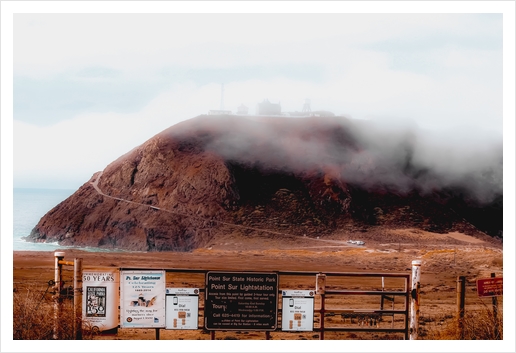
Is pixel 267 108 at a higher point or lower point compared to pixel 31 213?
higher

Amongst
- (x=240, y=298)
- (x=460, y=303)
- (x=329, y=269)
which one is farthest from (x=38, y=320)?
(x=329, y=269)

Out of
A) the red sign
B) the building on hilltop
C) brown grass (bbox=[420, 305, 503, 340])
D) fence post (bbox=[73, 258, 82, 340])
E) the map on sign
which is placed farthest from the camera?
the building on hilltop

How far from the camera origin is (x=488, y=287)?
1145 centimetres

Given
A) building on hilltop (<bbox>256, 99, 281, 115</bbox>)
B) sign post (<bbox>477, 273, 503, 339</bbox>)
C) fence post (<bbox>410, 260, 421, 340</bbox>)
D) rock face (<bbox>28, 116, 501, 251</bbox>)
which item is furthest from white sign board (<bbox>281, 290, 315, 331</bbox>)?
rock face (<bbox>28, 116, 501, 251</bbox>)

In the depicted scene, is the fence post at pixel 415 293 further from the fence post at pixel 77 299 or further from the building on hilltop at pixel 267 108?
the building on hilltop at pixel 267 108

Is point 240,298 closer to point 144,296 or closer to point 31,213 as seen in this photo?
point 144,296

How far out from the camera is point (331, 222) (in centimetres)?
4822

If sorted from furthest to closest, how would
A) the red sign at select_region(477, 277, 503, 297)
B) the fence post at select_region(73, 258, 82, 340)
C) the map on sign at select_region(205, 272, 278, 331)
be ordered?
the red sign at select_region(477, 277, 503, 297), the fence post at select_region(73, 258, 82, 340), the map on sign at select_region(205, 272, 278, 331)

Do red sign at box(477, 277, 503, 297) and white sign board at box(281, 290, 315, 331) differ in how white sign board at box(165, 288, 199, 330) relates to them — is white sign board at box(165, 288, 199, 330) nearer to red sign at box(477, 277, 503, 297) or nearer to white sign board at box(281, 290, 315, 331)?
white sign board at box(281, 290, 315, 331)

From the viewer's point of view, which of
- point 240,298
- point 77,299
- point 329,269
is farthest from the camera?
point 329,269

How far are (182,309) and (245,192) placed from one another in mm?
39468

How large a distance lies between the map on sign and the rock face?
111 feet

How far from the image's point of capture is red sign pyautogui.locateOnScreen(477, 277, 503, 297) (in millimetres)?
11438

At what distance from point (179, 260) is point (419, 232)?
62.2ft
